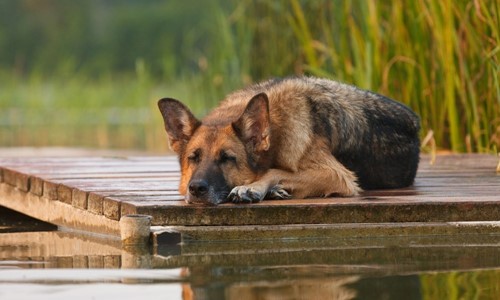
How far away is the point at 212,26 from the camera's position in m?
10.8

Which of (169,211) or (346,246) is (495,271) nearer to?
(346,246)

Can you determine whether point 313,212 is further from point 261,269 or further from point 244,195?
point 261,269

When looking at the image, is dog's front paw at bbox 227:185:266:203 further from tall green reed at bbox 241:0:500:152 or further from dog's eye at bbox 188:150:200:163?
tall green reed at bbox 241:0:500:152

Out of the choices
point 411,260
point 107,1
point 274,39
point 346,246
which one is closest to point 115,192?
point 346,246

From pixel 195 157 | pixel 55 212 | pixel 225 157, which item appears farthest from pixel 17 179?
pixel 225 157

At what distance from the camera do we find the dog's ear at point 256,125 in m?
6.16

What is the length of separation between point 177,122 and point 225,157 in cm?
40

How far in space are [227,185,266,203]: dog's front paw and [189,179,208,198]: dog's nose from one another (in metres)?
0.18

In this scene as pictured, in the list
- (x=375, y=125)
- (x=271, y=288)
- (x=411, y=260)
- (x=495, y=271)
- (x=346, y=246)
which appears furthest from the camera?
(x=375, y=125)

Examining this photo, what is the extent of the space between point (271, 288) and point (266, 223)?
1282 millimetres

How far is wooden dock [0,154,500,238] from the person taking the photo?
5.88 meters

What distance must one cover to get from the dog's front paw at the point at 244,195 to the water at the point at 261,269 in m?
0.23

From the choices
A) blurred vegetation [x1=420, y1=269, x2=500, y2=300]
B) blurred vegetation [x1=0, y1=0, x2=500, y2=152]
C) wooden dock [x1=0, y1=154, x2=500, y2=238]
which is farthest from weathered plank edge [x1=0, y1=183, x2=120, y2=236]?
blurred vegetation [x1=0, y1=0, x2=500, y2=152]

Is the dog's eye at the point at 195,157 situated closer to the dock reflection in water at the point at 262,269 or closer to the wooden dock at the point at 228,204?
the wooden dock at the point at 228,204
